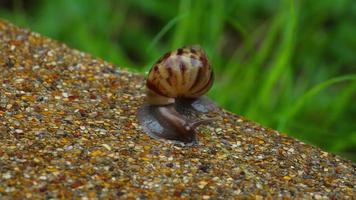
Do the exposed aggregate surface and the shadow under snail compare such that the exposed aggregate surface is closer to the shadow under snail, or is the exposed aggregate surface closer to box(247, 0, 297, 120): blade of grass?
the shadow under snail

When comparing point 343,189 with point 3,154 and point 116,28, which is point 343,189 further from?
point 116,28

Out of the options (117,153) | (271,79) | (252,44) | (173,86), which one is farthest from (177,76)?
(252,44)

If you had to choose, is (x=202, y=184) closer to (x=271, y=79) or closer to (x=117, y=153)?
(x=117, y=153)

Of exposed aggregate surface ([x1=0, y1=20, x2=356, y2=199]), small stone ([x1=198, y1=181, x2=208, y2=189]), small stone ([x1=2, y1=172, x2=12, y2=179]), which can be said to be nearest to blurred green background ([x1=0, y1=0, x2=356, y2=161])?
exposed aggregate surface ([x1=0, y1=20, x2=356, y2=199])

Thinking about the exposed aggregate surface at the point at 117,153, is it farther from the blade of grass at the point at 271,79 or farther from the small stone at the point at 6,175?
the blade of grass at the point at 271,79

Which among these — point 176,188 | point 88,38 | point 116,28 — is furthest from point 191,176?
point 116,28

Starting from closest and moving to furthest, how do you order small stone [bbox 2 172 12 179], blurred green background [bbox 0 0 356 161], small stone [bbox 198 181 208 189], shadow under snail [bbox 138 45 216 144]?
small stone [bbox 2 172 12 179] → small stone [bbox 198 181 208 189] → shadow under snail [bbox 138 45 216 144] → blurred green background [bbox 0 0 356 161]

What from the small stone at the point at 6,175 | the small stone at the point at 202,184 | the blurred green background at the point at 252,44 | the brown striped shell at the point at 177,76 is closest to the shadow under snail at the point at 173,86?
the brown striped shell at the point at 177,76
